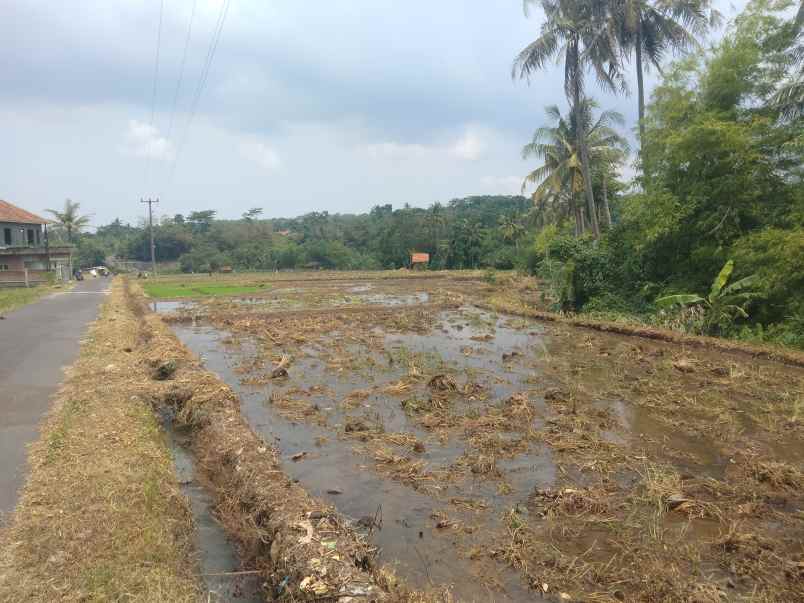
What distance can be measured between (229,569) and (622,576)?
279cm

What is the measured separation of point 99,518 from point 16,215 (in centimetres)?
4232

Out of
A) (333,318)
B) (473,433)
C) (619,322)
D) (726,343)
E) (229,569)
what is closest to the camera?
(229,569)

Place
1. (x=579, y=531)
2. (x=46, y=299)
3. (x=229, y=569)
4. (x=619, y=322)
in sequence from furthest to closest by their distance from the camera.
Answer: (x=46, y=299), (x=619, y=322), (x=579, y=531), (x=229, y=569)

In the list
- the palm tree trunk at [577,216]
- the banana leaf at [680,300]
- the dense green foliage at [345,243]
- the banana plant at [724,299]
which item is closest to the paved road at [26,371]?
the banana leaf at [680,300]

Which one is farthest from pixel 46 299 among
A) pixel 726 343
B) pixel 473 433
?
pixel 726 343

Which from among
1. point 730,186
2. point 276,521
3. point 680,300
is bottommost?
point 276,521

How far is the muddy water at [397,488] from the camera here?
12.4 ft

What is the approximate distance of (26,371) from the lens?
9.02 metres

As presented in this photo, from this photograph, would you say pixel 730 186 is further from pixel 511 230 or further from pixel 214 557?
pixel 511 230

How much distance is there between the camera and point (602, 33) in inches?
732

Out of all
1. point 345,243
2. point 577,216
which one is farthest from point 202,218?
point 577,216

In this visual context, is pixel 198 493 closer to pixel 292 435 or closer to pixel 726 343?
pixel 292 435

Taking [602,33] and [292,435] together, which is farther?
[602,33]

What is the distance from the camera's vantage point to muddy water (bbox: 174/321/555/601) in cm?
378
